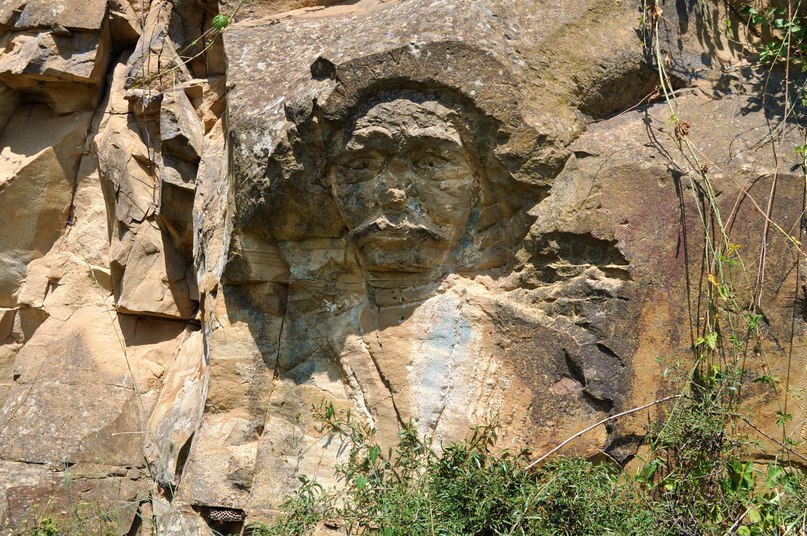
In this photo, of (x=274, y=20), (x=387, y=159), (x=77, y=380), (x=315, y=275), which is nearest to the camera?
(x=387, y=159)

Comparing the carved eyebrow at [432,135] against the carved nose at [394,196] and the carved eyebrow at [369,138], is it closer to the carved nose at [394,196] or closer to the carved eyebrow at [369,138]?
the carved eyebrow at [369,138]

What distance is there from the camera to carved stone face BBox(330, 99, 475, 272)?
14.6 ft

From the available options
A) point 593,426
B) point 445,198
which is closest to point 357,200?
point 445,198

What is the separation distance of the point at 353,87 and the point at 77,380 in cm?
264

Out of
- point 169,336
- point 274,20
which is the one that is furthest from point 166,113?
point 169,336

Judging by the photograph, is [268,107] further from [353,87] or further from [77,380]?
[77,380]

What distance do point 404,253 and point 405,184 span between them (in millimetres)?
315

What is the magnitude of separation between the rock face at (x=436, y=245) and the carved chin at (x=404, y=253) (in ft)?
0.04

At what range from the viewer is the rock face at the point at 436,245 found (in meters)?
4.40

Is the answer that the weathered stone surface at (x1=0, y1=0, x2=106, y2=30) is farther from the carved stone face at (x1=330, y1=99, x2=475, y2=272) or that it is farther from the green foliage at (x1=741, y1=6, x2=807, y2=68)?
the green foliage at (x1=741, y1=6, x2=807, y2=68)

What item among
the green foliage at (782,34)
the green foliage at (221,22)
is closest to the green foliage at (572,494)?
the green foliage at (782,34)

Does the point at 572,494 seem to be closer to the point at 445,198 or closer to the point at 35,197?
the point at 445,198

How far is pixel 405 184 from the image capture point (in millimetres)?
4559

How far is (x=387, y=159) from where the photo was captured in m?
4.56
